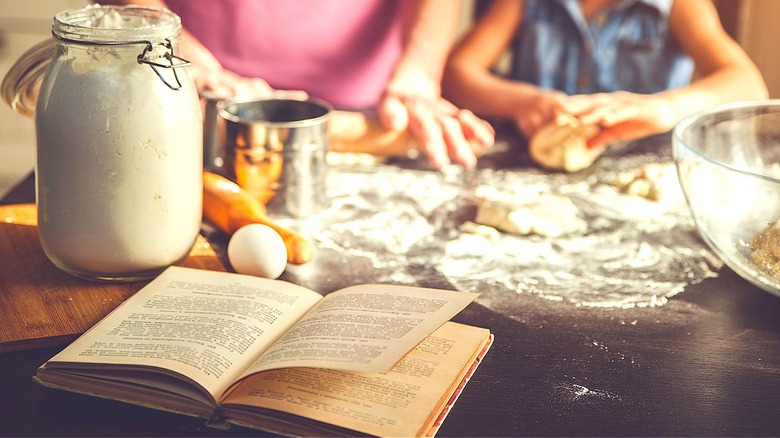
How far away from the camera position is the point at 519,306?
0.96 meters

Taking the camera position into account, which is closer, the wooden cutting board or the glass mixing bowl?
the wooden cutting board

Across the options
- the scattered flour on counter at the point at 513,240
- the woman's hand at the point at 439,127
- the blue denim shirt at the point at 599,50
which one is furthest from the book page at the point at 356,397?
the blue denim shirt at the point at 599,50

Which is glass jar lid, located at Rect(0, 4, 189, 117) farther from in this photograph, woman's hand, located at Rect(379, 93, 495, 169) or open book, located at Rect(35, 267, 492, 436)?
woman's hand, located at Rect(379, 93, 495, 169)

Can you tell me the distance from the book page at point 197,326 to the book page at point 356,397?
32mm

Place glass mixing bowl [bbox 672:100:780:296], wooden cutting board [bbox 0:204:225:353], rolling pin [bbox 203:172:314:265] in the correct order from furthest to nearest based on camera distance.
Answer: rolling pin [bbox 203:172:314:265] → glass mixing bowl [bbox 672:100:780:296] → wooden cutting board [bbox 0:204:225:353]

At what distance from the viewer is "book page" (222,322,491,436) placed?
67 centimetres

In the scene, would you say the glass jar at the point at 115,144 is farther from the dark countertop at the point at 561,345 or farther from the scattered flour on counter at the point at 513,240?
the scattered flour on counter at the point at 513,240

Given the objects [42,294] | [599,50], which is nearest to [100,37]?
[42,294]

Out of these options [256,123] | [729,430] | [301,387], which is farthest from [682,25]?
[301,387]

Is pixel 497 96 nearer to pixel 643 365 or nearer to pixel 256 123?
pixel 256 123

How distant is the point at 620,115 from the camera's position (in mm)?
1506

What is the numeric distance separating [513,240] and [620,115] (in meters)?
0.48

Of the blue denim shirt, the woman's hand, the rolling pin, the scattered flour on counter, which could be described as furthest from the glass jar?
the blue denim shirt

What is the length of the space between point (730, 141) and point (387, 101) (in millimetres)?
610
